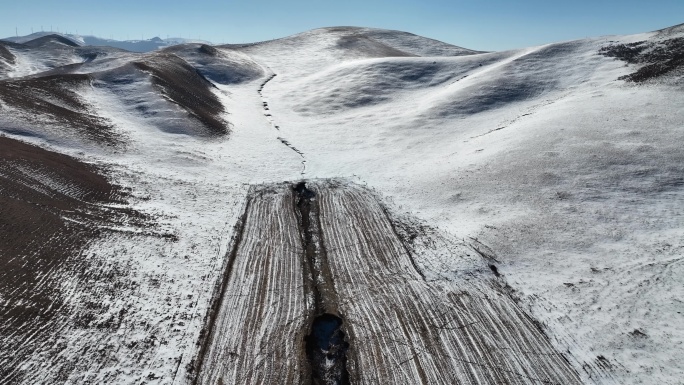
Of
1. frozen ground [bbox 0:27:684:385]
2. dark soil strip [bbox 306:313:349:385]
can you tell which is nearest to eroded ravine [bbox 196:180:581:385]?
dark soil strip [bbox 306:313:349:385]

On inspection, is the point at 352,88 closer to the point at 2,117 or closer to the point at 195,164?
the point at 195,164

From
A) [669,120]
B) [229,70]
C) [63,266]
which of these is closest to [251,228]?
[63,266]

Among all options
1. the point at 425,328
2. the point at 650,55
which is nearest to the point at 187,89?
the point at 425,328

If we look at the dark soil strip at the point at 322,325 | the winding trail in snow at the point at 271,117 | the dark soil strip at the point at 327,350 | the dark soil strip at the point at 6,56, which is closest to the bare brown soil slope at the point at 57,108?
the winding trail in snow at the point at 271,117

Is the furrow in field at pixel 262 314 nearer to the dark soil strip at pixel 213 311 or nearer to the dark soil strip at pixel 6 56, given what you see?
the dark soil strip at pixel 213 311

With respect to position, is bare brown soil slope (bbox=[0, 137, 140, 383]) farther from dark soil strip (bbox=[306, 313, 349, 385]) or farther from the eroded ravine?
dark soil strip (bbox=[306, 313, 349, 385])

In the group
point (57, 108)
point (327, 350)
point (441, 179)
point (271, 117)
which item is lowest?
point (327, 350)

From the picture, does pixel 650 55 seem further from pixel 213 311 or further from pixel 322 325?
pixel 213 311

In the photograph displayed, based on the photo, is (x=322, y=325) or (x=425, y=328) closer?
(x=425, y=328)
